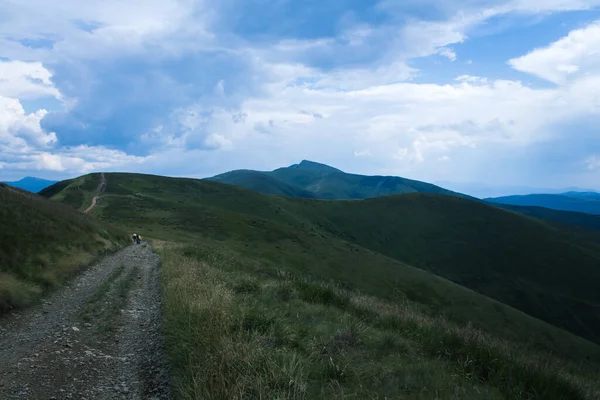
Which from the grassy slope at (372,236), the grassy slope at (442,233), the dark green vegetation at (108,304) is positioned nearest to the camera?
the dark green vegetation at (108,304)

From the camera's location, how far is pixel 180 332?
7836 mm

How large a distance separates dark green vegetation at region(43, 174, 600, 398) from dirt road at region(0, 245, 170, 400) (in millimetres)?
Answer: 784

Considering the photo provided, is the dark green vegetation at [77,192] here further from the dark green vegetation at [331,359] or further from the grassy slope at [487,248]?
the grassy slope at [487,248]

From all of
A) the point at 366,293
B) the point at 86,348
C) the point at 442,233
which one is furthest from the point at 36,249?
the point at 442,233

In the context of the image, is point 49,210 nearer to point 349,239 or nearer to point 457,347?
point 457,347

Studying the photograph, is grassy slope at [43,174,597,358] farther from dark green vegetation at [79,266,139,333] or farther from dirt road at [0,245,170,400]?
dark green vegetation at [79,266,139,333]

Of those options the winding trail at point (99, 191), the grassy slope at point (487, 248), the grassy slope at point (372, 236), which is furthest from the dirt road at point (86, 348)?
the grassy slope at point (487, 248)

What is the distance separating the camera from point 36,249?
1772cm

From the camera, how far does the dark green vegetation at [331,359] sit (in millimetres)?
5586

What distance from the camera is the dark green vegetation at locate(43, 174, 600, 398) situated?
6.43m

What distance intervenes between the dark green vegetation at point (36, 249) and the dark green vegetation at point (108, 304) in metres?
2.02

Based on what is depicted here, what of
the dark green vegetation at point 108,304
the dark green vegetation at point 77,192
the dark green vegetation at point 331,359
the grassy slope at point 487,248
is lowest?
the grassy slope at point 487,248

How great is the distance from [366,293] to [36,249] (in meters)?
20.0

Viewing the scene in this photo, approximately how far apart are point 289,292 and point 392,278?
198 ft
